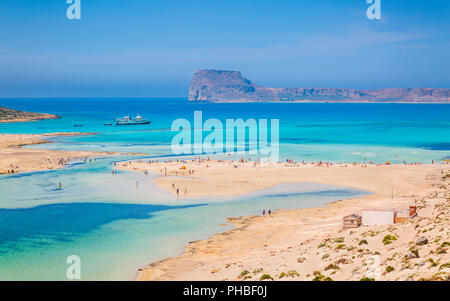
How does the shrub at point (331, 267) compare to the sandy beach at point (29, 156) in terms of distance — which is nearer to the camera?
the shrub at point (331, 267)

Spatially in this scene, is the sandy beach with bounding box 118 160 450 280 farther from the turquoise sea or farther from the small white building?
the turquoise sea

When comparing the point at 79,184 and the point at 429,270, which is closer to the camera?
the point at 429,270

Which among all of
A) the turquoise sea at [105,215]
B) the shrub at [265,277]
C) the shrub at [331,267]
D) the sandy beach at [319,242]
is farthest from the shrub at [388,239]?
the turquoise sea at [105,215]

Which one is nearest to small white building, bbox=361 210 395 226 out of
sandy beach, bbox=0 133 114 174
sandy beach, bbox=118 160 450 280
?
sandy beach, bbox=118 160 450 280

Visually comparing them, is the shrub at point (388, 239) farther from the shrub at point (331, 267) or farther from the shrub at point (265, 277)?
the shrub at point (265, 277)

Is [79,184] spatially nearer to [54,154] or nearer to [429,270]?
[54,154]

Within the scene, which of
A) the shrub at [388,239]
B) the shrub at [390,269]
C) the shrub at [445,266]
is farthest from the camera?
the shrub at [388,239]

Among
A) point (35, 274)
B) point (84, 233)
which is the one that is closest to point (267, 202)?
point (84, 233)
